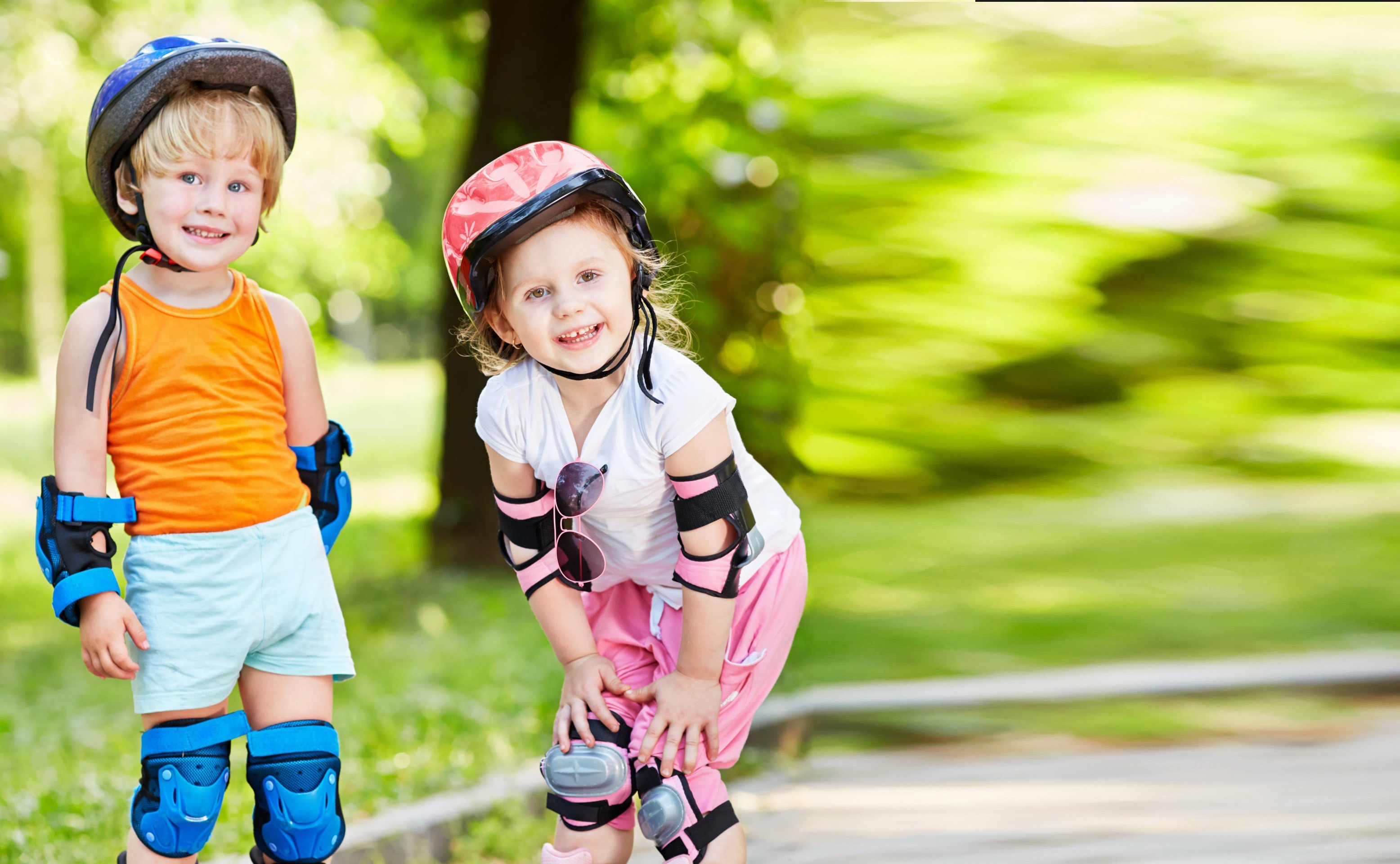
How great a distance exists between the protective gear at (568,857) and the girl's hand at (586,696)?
0.57 ft

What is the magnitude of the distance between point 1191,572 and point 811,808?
359 cm

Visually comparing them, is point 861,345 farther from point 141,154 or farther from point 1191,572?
point 141,154

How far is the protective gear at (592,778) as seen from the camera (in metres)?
1.99

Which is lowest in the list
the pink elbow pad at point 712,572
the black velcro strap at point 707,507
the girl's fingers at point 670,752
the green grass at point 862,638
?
the green grass at point 862,638

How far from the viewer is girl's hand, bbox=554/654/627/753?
6.63ft

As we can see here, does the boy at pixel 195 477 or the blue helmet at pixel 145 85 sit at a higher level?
the blue helmet at pixel 145 85

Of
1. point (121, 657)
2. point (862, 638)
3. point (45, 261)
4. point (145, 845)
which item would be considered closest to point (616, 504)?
point (121, 657)

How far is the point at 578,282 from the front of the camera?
6.24 feet

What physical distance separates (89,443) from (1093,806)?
9.25 ft

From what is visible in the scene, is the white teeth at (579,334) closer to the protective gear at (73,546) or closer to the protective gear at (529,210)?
the protective gear at (529,210)

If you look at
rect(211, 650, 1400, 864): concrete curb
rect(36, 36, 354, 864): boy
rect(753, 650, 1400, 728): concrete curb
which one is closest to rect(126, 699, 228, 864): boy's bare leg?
rect(36, 36, 354, 864): boy

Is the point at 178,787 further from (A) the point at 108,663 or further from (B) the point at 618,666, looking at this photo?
(B) the point at 618,666

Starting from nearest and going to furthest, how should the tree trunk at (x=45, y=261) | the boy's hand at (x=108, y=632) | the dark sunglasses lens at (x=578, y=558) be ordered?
the boy's hand at (x=108, y=632)
the dark sunglasses lens at (x=578, y=558)
the tree trunk at (x=45, y=261)

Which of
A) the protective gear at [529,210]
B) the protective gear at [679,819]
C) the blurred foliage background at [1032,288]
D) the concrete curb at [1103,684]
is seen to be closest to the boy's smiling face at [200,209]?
the protective gear at [529,210]
